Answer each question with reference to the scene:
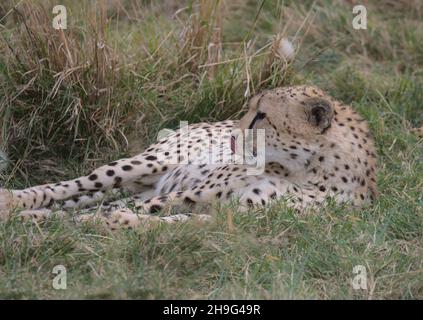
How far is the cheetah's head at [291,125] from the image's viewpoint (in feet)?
14.3

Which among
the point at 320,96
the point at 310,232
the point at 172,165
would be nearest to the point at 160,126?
the point at 172,165

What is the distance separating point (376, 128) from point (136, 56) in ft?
4.17

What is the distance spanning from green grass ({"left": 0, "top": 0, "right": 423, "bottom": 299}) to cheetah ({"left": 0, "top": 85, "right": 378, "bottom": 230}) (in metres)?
0.15

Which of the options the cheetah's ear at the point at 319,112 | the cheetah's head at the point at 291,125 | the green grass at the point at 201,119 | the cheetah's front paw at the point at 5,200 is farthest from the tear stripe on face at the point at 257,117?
the cheetah's front paw at the point at 5,200

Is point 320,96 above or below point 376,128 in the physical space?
above

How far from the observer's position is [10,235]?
3.71 metres

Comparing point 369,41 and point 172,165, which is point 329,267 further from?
point 369,41

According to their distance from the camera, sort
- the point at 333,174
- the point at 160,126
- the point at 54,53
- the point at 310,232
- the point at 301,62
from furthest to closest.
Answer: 1. the point at 301,62
2. the point at 160,126
3. the point at 54,53
4. the point at 333,174
5. the point at 310,232

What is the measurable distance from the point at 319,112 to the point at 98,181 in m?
1.08

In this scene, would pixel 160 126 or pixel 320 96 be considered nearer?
pixel 320 96

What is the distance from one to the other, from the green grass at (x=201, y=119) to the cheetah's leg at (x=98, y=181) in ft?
0.56

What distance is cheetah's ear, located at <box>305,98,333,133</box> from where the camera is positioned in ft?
14.4

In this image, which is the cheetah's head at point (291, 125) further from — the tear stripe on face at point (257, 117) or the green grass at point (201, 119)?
the green grass at point (201, 119)

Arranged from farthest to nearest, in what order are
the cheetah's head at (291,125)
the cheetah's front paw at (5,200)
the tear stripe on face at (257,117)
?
the tear stripe on face at (257,117) < the cheetah's head at (291,125) < the cheetah's front paw at (5,200)
